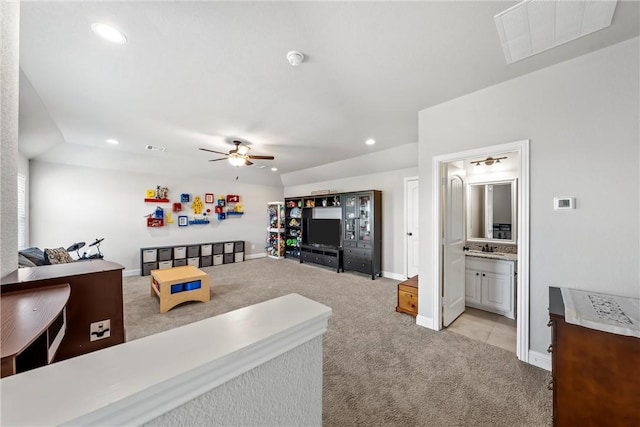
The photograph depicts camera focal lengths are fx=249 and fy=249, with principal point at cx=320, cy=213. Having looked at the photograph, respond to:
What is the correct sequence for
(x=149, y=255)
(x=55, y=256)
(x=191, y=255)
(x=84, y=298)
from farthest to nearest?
1. (x=191, y=255)
2. (x=149, y=255)
3. (x=55, y=256)
4. (x=84, y=298)

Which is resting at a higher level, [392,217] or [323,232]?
[392,217]

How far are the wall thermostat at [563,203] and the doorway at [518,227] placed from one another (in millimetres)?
184

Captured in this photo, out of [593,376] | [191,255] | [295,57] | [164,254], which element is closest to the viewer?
[593,376]

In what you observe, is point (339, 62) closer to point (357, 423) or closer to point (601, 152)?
point (601, 152)

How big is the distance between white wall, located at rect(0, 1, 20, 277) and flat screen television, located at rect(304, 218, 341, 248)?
4.89 m

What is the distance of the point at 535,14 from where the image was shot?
1561 millimetres

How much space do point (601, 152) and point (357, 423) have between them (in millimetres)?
2640

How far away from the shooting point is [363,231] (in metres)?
5.32

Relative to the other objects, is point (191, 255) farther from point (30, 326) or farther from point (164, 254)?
point (30, 326)

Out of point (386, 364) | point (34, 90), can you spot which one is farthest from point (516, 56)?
point (34, 90)

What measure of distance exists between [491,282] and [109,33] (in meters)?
4.52

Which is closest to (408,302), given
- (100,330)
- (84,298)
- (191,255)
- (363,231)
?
(363,231)

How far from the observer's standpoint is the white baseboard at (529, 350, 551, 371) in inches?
82.4

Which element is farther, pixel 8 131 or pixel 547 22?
pixel 547 22
